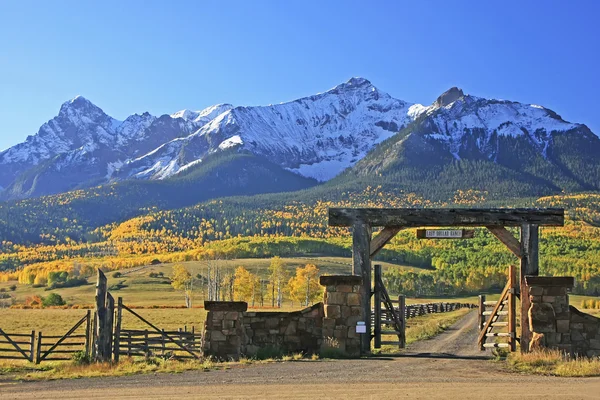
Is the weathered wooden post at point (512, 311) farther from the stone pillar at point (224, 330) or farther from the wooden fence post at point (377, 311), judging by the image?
the stone pillar at point (224, 330)

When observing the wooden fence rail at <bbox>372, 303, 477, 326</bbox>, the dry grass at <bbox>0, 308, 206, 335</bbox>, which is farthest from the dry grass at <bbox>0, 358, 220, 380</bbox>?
the wooden fence rail at <bbox>372, 303, 477, 326</bbox>

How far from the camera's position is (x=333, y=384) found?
13867mm

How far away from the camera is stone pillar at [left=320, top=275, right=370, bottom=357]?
760 inches

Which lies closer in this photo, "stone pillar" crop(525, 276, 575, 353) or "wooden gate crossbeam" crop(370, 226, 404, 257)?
"stone pillar" crop(525, 276, 575, 353)

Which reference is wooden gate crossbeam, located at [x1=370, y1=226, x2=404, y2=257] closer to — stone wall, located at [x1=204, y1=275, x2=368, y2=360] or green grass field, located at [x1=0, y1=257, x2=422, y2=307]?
stone wall, located at [x1=204, y1=275, x2=368, y2=360]

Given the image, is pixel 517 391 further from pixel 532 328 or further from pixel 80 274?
pixel 80 274

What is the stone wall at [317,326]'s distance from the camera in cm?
1931

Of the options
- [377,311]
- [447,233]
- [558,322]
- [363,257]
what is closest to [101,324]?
[363,257]

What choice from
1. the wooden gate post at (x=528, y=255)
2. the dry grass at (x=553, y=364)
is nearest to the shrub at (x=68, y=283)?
the wooden gate post at (x=528, y=255)

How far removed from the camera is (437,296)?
11638 cm

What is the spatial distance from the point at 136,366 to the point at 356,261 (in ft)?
21.2

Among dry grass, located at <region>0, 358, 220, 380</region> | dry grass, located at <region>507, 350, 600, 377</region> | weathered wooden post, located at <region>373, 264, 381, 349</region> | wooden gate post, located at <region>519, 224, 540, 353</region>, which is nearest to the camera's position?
dry grass, located at <region>507, 350, 600, 377</region>

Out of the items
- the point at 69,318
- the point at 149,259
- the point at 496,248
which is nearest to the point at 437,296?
the point at 496,248

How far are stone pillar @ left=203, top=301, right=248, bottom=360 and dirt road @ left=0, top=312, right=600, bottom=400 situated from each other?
1.68m
